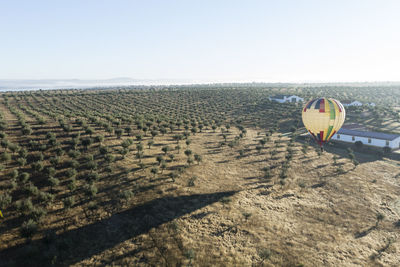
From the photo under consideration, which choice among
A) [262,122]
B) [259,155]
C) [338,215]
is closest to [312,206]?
[338,215]

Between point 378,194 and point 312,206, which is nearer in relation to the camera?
point 312,206

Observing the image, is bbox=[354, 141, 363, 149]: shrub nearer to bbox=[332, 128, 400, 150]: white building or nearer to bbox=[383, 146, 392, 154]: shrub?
bbox=[332, 128, 400, 150]: white building

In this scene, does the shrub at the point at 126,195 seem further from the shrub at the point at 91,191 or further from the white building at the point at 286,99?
the white building at the point at 286,99

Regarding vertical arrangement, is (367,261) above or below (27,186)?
below

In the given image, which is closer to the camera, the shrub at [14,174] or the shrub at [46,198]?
the shrub at [46,198]

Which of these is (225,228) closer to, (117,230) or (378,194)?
(117,230)

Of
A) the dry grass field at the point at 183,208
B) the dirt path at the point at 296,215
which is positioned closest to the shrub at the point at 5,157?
the dry grass field at the point at 183,208
